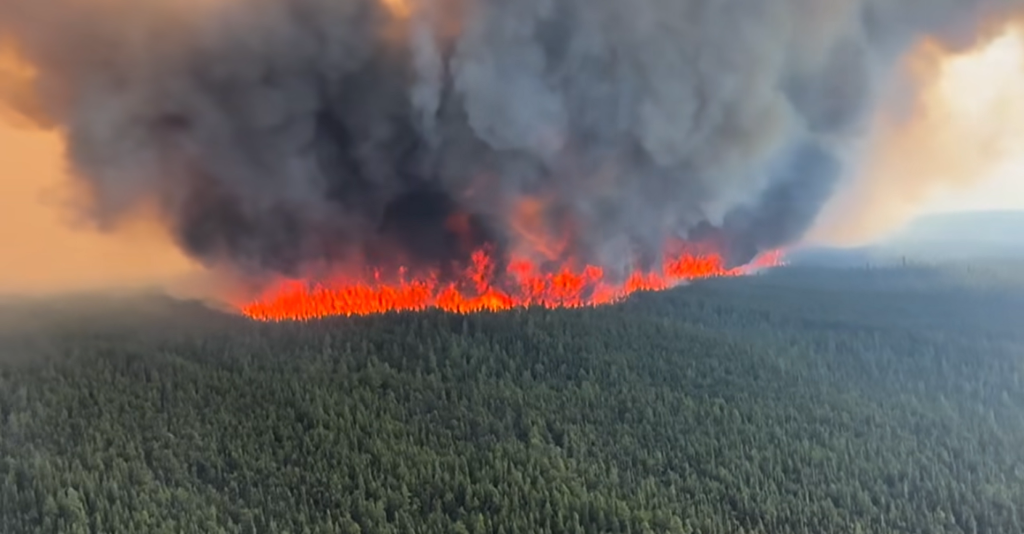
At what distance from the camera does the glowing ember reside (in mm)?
14270

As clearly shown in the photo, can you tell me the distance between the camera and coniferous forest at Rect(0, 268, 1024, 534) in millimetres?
9266

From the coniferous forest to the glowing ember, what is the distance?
810 millimetres

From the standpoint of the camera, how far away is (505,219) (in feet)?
48.6

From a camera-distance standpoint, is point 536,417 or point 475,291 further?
point 475,291

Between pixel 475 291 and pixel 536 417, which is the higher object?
pixel 475 291

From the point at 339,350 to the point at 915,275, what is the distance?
31.8 feet

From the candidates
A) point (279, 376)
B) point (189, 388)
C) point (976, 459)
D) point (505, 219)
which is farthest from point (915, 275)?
point (189, 388)

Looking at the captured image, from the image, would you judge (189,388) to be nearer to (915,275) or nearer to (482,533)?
(482,533)

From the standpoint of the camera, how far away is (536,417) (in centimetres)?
1195

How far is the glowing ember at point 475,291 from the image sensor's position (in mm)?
14270

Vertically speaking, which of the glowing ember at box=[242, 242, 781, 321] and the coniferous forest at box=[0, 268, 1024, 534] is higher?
the glowing ember at box=[242, 242, 781, 321]

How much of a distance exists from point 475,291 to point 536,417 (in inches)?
155

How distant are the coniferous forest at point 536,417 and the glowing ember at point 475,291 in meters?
0.81

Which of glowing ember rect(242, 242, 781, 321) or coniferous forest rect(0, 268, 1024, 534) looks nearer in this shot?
coniferous forest rect(0, 268, 1024, 534)
